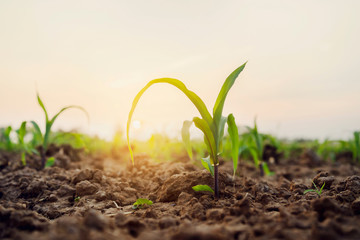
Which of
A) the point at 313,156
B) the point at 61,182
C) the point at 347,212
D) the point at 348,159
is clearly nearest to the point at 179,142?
the point at 313,156

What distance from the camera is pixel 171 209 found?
1701mm

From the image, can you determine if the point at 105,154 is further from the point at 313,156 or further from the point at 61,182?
the point at 313,156

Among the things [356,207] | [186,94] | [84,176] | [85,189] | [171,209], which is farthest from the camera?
[84,176]

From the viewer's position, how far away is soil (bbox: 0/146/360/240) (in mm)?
1150

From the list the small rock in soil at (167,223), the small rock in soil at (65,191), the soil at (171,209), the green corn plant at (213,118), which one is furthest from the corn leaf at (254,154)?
the small rock in soil at (167,223)

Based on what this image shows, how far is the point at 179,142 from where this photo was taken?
17.2 ft

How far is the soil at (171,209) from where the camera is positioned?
1.15 m

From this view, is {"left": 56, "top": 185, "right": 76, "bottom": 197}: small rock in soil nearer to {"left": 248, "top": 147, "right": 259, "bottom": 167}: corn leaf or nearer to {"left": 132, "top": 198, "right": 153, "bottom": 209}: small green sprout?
{"left": 132, "top": 198, "right": 153, "bottom": 209}: small green sprout

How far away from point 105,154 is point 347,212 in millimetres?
4698

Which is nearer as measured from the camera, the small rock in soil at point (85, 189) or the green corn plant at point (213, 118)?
the green corn plant at point (213, 118)

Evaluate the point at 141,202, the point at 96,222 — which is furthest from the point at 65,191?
the point at 96,222

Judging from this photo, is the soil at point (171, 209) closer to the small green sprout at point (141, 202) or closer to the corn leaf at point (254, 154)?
the small green sprout at point (141, 202)

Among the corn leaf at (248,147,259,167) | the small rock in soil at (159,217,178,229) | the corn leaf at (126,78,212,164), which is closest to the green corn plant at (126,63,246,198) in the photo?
the corn leaf at (126,78,212,164)

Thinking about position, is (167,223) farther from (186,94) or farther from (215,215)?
(186,94)
